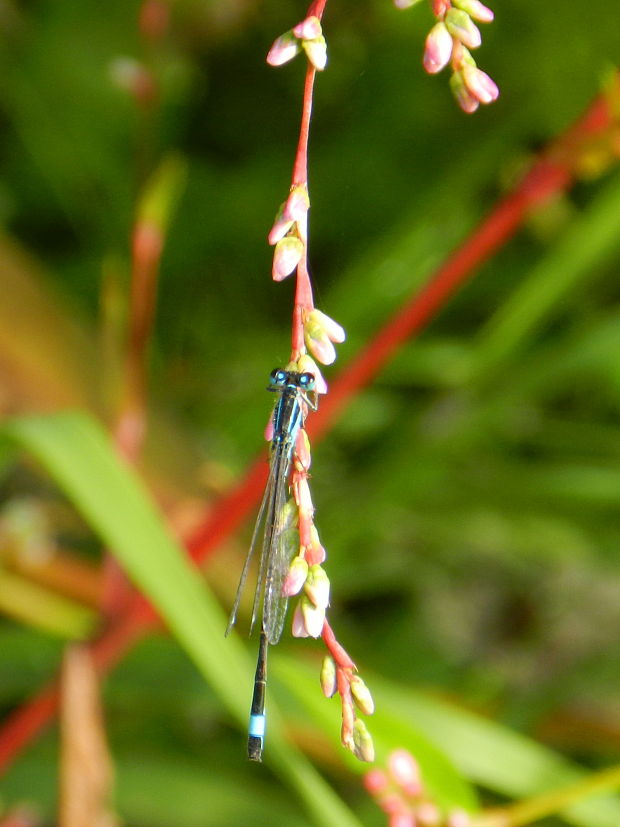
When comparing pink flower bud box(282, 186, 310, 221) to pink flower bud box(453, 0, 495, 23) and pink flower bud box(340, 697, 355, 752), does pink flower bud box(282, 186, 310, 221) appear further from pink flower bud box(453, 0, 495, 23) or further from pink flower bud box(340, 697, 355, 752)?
pink flower bud box(340, 697, 355, 752)

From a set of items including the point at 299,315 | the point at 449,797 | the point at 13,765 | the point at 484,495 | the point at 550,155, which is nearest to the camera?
the point at 299,315

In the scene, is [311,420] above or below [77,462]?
above

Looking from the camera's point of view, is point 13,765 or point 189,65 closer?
point 13,765

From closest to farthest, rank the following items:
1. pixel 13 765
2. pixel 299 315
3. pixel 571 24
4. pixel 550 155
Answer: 1. pixel 299 315
2. pixel 550 155
3. pixel 571 24
4. pixel 13 765

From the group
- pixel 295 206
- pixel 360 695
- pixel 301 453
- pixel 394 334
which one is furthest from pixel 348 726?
pixel 394 334

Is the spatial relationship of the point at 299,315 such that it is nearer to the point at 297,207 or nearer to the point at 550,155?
the point at 297,207

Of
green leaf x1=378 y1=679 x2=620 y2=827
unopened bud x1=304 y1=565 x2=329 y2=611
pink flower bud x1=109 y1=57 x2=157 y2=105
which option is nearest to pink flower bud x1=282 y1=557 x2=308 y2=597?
unopened bud x1=304 y1=565 x2=329 y2=611

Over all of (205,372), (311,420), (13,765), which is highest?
(205,372)

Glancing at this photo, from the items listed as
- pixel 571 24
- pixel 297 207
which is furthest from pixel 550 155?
pixel 297 207
